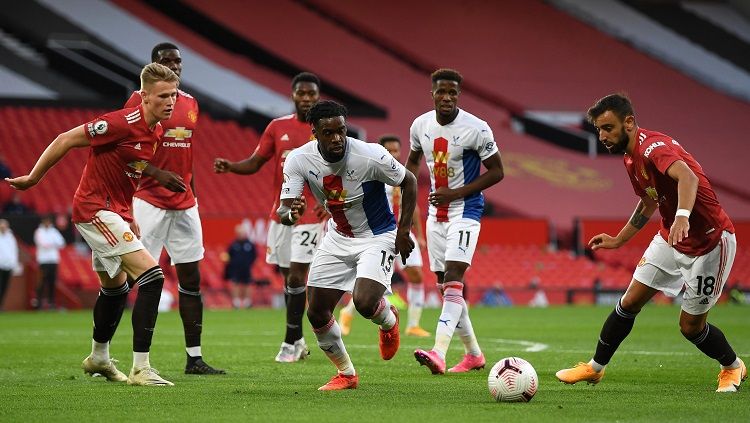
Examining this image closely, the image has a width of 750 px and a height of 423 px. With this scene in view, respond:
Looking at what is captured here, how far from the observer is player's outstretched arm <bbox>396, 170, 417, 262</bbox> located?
8.41m

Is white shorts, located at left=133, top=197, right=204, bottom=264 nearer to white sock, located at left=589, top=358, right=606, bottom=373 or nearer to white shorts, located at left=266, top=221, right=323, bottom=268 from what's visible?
white shorts, located at left=266, top=221, right=323, bottom=268

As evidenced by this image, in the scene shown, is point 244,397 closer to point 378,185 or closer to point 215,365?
point 378,185

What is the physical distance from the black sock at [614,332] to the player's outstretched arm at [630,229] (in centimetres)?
48

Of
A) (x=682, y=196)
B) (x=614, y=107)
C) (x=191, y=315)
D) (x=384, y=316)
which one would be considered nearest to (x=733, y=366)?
(x=682, y=196)

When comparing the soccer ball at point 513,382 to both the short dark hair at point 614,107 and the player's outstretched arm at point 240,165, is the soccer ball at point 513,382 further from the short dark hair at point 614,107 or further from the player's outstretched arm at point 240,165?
the player's outstretched arm at point 240,165

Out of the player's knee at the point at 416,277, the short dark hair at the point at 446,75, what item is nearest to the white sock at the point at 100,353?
the short dark hair at the point at 446,75

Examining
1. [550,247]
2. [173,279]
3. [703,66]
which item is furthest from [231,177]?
[703,66]

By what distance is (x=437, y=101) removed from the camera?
1019 centimetres

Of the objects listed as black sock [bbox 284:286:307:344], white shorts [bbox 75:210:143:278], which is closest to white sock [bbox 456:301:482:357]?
black sock [bbox 284:286:307:344]

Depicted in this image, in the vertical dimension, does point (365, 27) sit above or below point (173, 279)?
above

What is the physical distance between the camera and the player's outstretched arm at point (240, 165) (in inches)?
412

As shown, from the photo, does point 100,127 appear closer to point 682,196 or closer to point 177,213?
point 177,213

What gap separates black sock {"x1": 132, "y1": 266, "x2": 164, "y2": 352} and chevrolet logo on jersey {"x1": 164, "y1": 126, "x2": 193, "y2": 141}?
5.25 feet

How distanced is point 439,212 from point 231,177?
2397cm
